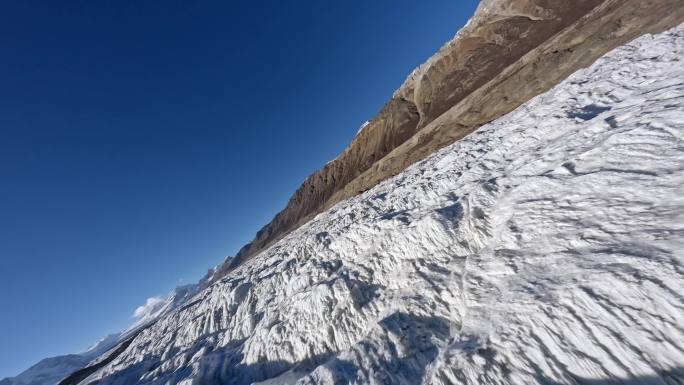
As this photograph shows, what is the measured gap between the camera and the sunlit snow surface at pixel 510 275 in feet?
14.5

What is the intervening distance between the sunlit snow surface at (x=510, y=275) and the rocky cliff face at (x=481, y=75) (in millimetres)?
20140

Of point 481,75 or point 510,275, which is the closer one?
point 510,275

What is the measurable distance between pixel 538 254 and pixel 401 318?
3.80m

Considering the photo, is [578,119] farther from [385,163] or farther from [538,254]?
[385,163]

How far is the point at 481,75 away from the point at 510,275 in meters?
53.5

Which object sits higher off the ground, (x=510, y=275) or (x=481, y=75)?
(x=481, y=75)

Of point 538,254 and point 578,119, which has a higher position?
point 578,119

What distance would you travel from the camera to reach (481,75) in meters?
49.1

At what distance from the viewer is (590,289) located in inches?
188

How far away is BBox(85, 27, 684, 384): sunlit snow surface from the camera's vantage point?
4406mm

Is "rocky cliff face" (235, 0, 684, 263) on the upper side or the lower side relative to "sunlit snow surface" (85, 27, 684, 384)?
upper

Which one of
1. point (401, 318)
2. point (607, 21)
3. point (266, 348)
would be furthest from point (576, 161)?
point (607, 21)

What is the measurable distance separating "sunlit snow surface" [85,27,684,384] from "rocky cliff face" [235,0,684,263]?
66.1 ft

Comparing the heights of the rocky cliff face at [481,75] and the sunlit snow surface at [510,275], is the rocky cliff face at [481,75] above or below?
above
